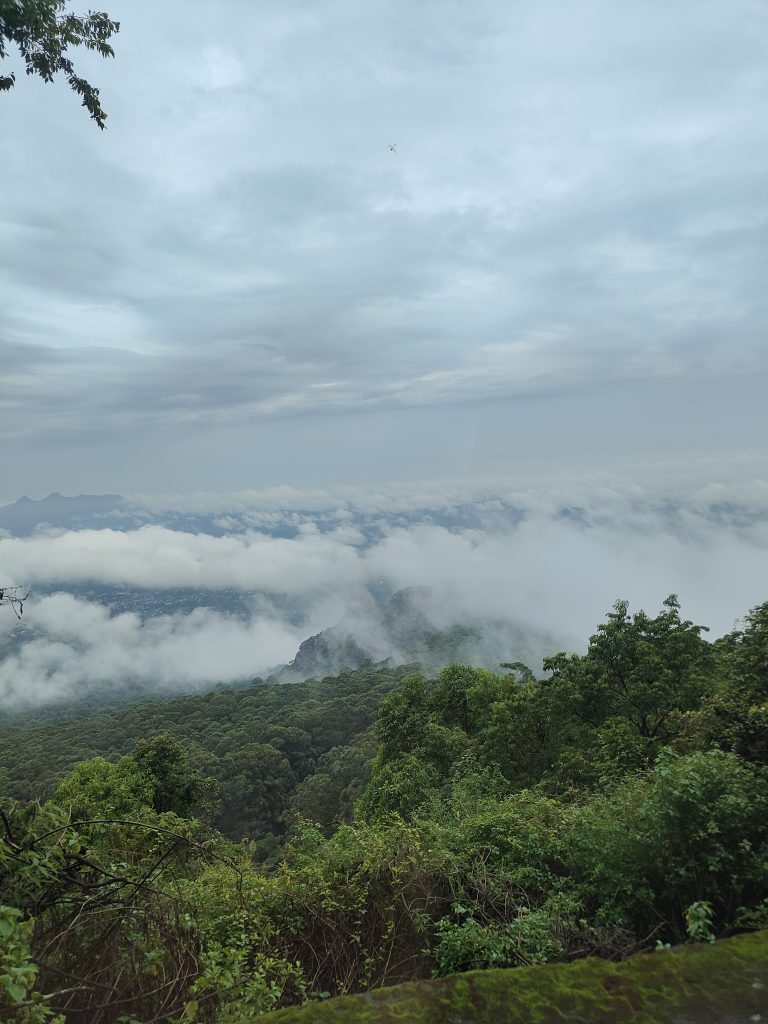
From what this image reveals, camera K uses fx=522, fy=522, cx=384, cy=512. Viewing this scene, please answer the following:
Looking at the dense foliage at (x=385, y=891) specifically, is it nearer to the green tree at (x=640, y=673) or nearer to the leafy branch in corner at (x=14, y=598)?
the leafy branch in corner at (x=14, y=598)

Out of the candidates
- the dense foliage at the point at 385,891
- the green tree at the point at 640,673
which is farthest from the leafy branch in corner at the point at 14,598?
the green tree at the point at 640,673

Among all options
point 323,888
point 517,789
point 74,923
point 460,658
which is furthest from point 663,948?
point 460,658

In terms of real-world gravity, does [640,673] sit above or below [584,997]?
below

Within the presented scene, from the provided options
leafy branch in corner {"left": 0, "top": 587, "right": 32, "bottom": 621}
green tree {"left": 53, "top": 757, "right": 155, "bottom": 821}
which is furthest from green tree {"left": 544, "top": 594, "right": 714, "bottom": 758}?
leafy branch in corner {"left": 0, "top": 587, "right": 32, "bottom": 621}

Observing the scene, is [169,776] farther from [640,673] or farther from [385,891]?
[385,891]

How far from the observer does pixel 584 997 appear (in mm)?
2248

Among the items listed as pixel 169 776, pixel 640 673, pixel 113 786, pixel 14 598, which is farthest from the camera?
pixel 169 776

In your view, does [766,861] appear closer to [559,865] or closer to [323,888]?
[559,865]

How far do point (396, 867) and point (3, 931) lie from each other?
14.6 feet

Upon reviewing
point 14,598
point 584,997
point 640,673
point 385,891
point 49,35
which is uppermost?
point 49,35

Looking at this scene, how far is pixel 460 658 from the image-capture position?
125 metres

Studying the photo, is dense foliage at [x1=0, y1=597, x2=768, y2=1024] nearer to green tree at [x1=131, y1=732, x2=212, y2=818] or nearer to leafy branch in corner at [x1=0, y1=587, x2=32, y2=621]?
leafy branch in corner at [x1=0, y1=587, x2=32, y2=621]

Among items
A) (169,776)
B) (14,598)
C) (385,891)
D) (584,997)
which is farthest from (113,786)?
(584,997)

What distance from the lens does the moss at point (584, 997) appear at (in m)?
2.17
